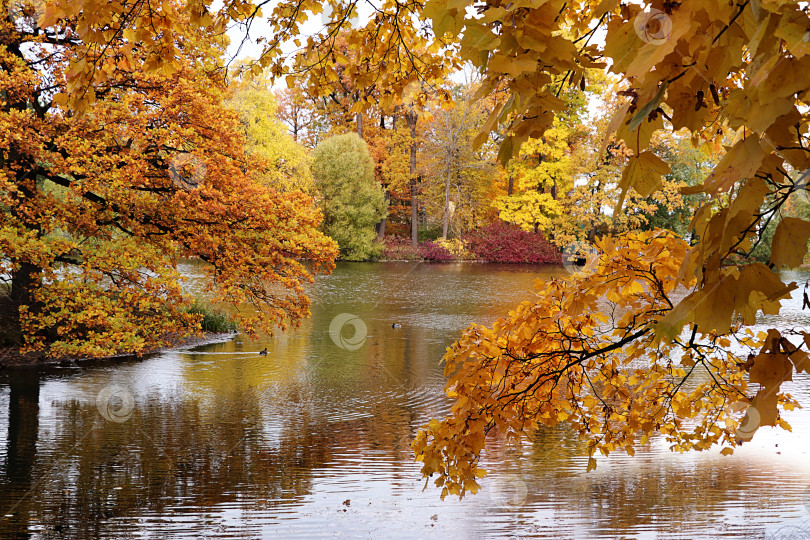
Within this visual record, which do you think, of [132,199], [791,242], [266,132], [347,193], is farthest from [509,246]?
[791,242]

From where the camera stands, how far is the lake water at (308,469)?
4.23 m

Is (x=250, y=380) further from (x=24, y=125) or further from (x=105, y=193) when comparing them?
(x=24, y=125)

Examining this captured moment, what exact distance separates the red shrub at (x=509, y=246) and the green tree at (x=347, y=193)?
5.83m

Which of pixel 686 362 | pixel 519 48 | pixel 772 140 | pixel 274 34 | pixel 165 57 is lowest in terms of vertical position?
pixel 686 362

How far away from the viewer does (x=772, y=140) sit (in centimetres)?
89

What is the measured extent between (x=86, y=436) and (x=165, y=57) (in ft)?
14.8

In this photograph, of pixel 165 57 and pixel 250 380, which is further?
pixel 250 380

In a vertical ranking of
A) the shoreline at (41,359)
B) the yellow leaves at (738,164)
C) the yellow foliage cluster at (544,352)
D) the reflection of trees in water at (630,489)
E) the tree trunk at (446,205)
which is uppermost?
the tree trunk at (446,205)

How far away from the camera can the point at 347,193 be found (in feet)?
101

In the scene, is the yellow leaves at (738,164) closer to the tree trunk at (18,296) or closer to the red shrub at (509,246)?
the tree trunk at (18,296)

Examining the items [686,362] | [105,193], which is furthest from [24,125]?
[686,362]

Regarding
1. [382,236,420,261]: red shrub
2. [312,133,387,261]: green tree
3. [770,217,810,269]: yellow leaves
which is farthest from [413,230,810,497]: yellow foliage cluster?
[382,236,420,261]: red shrub

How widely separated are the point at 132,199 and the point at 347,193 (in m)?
22.4

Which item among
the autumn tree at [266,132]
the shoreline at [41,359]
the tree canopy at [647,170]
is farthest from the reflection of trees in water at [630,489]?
the autumn tree at [266,132]
